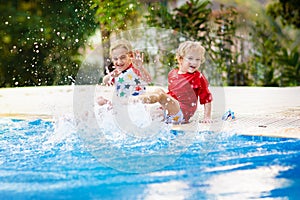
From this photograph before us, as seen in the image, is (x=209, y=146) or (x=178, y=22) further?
(x=178, y=22)

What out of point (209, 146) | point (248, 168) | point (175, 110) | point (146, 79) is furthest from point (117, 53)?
point (248, 168)

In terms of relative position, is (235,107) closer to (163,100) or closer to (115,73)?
(163,100)

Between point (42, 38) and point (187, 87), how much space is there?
6.07 m

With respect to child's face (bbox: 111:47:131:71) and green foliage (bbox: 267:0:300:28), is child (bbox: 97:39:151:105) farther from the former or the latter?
green foliage (bbox: 267:0:300:28)

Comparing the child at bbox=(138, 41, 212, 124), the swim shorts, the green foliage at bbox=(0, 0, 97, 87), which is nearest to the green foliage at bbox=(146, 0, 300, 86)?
the green foliage at bbox=(0, 0, 97, 87)

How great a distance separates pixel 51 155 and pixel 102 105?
1.10m

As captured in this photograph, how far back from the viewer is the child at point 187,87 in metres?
4.60

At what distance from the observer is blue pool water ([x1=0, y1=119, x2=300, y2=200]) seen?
2672 millimetres

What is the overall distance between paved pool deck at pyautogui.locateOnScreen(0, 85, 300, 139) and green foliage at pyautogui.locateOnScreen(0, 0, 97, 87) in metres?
1.55

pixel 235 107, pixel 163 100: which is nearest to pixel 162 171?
pixel 163 100

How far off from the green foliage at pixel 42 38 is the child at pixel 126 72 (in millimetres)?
5610

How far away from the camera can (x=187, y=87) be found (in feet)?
15.6

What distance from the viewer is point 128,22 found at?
9828 millimetres

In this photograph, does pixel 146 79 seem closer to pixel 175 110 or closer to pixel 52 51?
pixel 175 110
